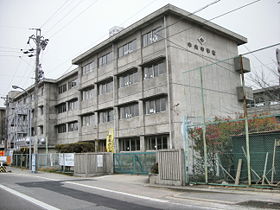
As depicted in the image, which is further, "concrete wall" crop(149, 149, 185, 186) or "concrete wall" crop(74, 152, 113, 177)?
"concrete wall" crop(74, 152, 113, 177)

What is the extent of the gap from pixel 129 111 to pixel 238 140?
60.4ft

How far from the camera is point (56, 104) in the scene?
49594mm

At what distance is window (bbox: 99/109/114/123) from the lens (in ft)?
110

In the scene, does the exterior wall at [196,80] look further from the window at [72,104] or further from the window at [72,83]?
the window at [72,83]

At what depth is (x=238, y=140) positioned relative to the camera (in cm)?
1295

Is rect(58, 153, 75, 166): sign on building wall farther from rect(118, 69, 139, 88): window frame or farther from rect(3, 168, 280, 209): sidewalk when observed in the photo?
rect(3, 168, 280, 209): sidewalk

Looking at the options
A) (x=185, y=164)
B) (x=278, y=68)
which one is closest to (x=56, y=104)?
(x=185, y=164)

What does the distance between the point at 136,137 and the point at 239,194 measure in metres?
19.2

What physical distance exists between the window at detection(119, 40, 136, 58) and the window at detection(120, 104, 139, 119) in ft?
18.8

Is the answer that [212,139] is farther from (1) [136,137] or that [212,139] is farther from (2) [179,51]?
(1) [136,137]

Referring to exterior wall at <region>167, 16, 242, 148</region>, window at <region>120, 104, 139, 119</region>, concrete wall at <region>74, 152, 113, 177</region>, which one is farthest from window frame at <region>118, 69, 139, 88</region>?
concrete wall at <region>74, 152, 113, 177</region>

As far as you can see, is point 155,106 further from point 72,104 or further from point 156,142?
point 72,104

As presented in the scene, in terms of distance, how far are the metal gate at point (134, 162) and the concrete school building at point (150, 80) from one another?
164 inches

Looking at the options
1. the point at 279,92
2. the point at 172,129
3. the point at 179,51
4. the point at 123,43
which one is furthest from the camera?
the point at 123,43
